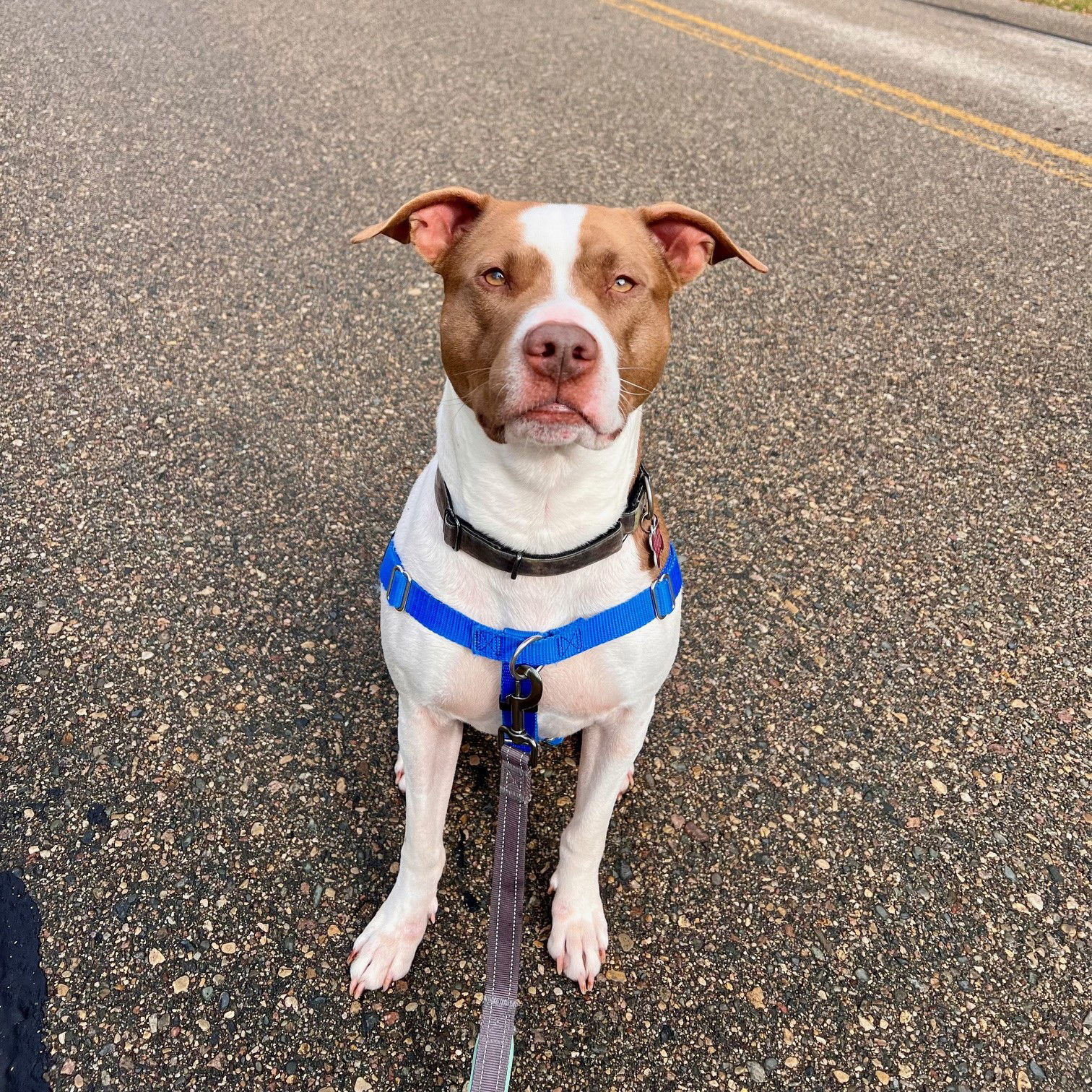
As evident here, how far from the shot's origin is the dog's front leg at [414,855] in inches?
99.1

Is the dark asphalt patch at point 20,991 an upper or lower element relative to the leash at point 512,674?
lower

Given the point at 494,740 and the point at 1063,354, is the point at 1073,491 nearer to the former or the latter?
the point at 1063,354

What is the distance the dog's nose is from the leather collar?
47 centimetres

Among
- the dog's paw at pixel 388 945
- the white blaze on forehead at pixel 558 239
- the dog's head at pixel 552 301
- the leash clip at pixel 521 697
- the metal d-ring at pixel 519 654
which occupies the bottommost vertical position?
the dog's paw at pixel 388 945

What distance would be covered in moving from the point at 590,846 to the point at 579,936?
10.7 inches

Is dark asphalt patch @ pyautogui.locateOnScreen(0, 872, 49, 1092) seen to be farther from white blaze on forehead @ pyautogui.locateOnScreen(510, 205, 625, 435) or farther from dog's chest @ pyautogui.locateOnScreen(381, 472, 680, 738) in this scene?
Result: white blaze on forehead @ pyautogui.locateOnScreen(510, 205, 625, 435)

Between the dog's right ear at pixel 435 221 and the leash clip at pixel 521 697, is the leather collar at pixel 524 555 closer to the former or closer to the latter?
the leash clip at pixel 521 697

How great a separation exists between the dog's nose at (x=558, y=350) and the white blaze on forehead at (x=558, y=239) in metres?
0.24

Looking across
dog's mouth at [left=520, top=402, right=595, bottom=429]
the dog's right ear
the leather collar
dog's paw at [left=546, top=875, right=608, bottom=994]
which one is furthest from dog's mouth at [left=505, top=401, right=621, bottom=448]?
dog's paw at [left=546, top=875, right=608, bottom=994]

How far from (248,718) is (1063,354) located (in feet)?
15.2

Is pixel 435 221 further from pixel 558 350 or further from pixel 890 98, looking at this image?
pixel 890 98

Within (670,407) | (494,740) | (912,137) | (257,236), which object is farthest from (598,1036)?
(912,137)

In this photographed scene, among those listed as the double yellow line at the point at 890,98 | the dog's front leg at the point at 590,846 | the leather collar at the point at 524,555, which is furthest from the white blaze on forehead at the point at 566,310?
the double yellow line at the point at 890,98

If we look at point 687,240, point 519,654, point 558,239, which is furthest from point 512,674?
point 687,240
